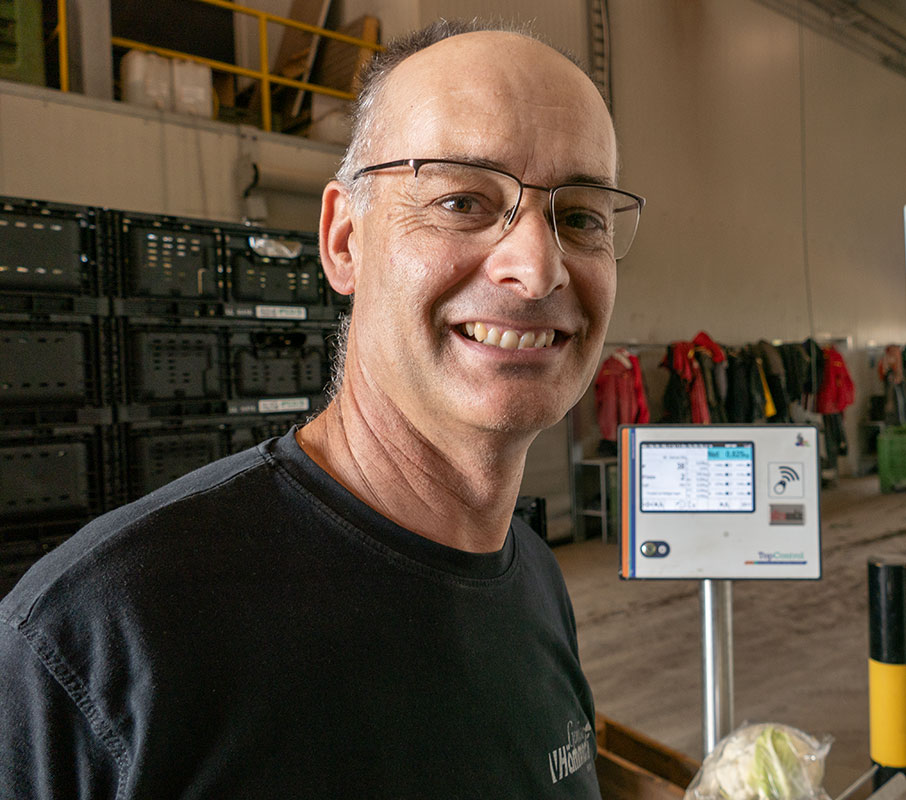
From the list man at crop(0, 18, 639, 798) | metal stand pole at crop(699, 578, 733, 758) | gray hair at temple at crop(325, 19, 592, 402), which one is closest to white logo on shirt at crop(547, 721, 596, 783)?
man at crop(0, 18, 639, 798)

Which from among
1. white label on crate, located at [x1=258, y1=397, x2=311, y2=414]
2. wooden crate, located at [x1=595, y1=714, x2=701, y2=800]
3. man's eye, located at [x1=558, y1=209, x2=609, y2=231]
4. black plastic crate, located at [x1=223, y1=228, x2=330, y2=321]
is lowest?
wooden crate, located at [x1=595, y1=714, x2=701, y2=800]

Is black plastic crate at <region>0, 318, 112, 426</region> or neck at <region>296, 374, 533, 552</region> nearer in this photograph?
neck at <region>296, 374, 533, 552</region>

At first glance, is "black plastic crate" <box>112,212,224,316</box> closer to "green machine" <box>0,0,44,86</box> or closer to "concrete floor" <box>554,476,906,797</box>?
"green machine" <box>0,0,44,86</box>

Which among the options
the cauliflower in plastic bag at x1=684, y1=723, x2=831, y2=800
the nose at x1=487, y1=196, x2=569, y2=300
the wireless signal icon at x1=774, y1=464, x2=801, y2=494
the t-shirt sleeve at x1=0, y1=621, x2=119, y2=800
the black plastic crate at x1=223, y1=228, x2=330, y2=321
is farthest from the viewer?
the black plastic crate at x1=223, y1=228, x2=330, y2=321

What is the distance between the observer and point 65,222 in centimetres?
352

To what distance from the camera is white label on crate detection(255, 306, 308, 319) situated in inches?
165

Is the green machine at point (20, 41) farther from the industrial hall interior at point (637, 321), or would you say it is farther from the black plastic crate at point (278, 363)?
the black plastic crate at point (278, 363)

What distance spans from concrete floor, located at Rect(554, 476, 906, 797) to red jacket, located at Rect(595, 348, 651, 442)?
1.40m

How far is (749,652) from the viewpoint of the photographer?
413 centimetres

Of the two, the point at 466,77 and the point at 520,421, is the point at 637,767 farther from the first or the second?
the point at 466,77

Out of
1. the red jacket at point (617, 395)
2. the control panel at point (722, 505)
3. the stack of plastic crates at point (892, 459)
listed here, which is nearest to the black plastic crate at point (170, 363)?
the control panel at point (722, 505)

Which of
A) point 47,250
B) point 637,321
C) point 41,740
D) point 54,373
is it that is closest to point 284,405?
point 54,373

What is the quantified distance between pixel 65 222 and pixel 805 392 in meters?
8.02

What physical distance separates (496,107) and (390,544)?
510mm
